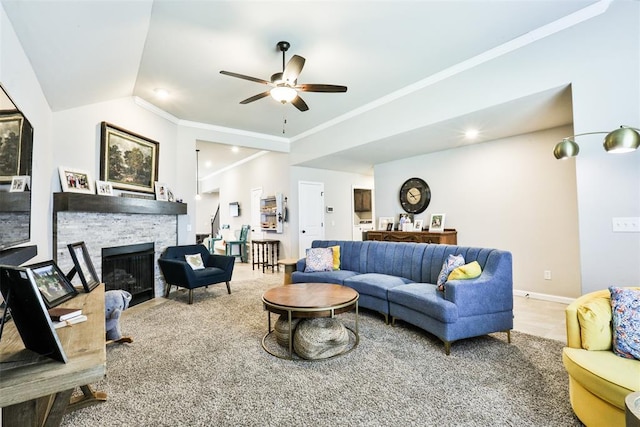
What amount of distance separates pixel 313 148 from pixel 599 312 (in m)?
4.88

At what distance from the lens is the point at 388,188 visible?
625 centimetres

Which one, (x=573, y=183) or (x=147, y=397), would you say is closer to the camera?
(x=147, y=397)

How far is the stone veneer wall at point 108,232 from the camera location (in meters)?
3.32

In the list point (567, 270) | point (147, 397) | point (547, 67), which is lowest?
point (147, 397)

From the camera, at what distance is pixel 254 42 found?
299cm

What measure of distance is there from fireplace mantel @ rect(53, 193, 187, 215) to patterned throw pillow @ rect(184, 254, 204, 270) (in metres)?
0.74

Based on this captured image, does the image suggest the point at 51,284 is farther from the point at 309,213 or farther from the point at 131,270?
the point at 309,213

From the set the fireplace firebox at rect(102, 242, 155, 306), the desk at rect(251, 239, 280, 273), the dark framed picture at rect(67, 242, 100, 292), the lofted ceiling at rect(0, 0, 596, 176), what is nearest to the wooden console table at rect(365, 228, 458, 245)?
the lofted ceiling at rect(0, 0, 596, 176)

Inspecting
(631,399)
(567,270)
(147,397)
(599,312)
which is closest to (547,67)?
(599,312)

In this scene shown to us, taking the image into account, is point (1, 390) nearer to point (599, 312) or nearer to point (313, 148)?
point (599, 312)

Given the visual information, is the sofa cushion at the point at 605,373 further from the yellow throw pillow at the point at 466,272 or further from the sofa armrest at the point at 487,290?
the yellow throw pillow at the point at 466,272

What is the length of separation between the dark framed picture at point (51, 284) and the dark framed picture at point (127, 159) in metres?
2.37

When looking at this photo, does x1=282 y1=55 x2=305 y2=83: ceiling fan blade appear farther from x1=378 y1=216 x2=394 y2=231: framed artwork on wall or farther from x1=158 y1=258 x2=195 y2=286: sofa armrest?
x1=378 y1=216 x2=394 y2=231: framed artwork on wall

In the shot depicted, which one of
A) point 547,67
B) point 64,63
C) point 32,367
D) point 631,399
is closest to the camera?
point 32,367
